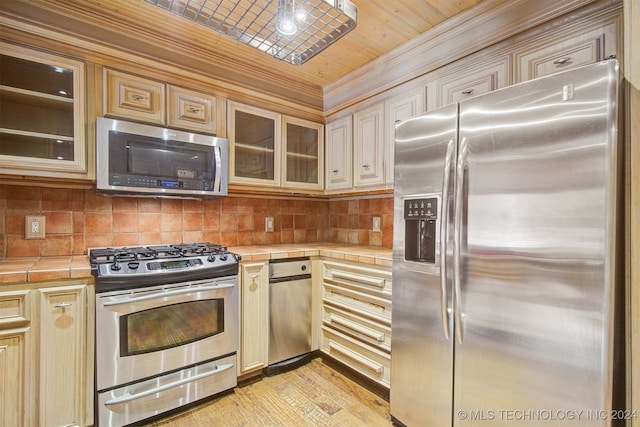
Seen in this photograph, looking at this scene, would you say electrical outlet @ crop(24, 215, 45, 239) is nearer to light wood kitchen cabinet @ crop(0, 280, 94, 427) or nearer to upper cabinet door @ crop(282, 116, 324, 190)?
light wood kitchen cabinet @ crop(0, 280, 94, 427)

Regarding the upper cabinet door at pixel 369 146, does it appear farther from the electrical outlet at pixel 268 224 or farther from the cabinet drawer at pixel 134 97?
the cabinet drawer at pixel 134 97

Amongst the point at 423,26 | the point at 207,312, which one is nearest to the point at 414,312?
the point at 207,312

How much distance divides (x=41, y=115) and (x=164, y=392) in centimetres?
168

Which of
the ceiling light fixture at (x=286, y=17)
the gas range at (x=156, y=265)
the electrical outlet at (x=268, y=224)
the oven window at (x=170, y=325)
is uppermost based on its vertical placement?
the ceiling light fixture at (x=286, y=17)

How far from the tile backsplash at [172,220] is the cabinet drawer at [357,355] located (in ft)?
2.83

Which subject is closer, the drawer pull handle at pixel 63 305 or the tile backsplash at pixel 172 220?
the drawer pull handle at pixel 63 305

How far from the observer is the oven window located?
1609mm

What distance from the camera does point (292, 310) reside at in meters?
2.26

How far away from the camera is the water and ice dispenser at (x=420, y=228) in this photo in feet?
4.79

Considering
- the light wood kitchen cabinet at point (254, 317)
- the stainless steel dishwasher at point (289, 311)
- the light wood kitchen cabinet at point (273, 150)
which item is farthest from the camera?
the light wood kitchen cabinet at point (273, 150)

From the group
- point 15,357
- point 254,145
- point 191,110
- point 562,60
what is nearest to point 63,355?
point 15,357

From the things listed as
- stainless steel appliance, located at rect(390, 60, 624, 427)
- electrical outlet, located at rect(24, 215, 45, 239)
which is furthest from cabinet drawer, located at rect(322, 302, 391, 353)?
electrical outlet, located at rect(24, 215, 45, 239)

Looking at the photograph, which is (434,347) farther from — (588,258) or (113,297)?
(113,297)

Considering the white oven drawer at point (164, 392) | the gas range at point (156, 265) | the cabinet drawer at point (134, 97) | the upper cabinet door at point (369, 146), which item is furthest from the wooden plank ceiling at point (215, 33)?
the white oven drawer at point (164, 392)
